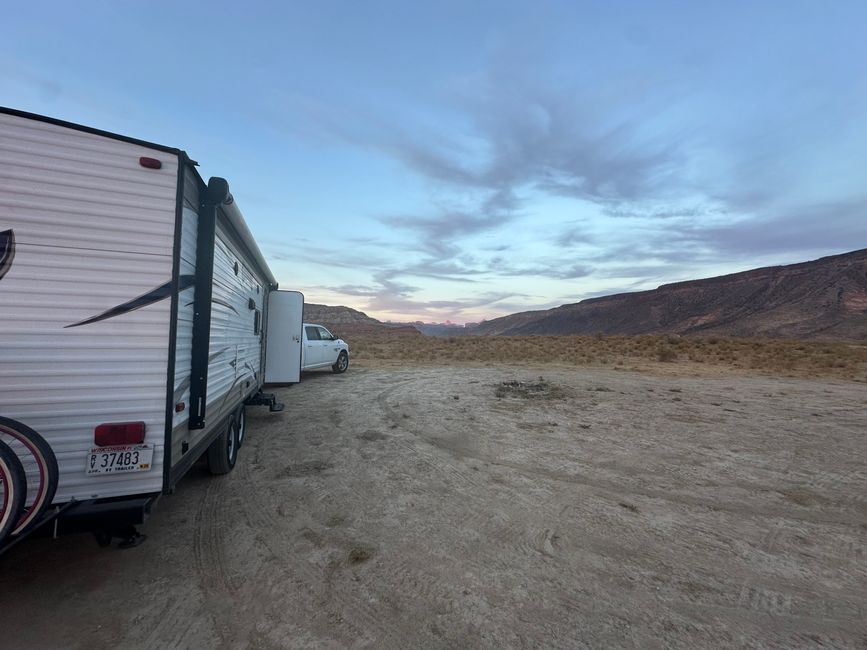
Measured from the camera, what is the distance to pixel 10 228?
111 inches

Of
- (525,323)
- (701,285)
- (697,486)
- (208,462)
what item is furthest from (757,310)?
(208,462)

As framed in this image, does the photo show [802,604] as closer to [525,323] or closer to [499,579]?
[499,579]

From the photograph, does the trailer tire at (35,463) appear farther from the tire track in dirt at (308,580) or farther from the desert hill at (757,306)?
the desert hill at (757,306)

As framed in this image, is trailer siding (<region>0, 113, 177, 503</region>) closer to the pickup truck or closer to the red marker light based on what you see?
the red marker light

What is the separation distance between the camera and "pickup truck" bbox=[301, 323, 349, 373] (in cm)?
1377

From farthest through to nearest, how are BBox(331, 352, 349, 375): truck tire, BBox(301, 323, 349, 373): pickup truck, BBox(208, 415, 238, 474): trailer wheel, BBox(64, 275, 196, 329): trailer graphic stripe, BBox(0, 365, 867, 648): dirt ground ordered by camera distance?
BBox(331, 352, 349, 375): truck tire → BBox(301, 323, 349, 373): pickup truck → BBox(208, 415, 238, 474): trailer wheel → BBox(64, 275, 196, 329): trailer graphic stripe → BBox(0, 365, 867, 648): dirt ground

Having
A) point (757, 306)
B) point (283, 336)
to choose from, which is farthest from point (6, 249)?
point (757, 306)

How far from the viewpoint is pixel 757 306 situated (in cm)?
6188

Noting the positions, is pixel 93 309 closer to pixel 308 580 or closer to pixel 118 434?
pixel 118 434

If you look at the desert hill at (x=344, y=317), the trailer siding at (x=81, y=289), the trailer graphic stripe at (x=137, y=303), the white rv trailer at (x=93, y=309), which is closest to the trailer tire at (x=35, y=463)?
the white rv trailer at (x=93, y=309)

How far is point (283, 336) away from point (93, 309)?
6.60 meters

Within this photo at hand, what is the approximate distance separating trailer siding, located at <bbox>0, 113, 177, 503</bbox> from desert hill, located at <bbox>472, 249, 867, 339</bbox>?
58.7 meters

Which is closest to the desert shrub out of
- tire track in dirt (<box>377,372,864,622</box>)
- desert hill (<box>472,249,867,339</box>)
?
tire track in dirt (<box>377,372,864,622</box>)

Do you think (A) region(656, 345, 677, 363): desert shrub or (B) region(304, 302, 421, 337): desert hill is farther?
(B) region(304, 302, 421, 337): desert hill
